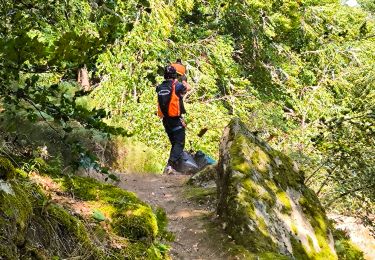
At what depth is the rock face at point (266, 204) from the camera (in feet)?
17.8

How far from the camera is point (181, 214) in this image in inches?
260

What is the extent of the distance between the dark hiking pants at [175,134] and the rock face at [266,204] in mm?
2767

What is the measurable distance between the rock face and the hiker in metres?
2.34

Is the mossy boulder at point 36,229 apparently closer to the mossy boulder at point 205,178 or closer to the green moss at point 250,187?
the green moss at point 250,187

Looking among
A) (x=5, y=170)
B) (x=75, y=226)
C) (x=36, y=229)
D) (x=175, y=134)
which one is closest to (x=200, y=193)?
(x=175, y=134)

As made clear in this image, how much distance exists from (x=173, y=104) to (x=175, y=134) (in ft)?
2.60

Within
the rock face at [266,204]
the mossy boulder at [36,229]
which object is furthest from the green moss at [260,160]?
the mossy boulder at [36,229]

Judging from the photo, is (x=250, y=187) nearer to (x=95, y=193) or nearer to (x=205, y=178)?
(x=95, y=193)

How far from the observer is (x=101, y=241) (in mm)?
3395

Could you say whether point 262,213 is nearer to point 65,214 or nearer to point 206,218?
point 206,218

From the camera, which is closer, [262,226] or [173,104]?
[262,226]

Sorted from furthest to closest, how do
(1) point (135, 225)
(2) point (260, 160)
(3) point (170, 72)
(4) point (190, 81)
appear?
(4) point (190, 81), (3) point (170, 72), (2) point (260, 160), (1) point (135, 225)

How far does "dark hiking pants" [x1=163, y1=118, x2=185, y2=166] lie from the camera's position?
31.5 ft

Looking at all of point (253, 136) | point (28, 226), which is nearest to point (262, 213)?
point (253, 136)
